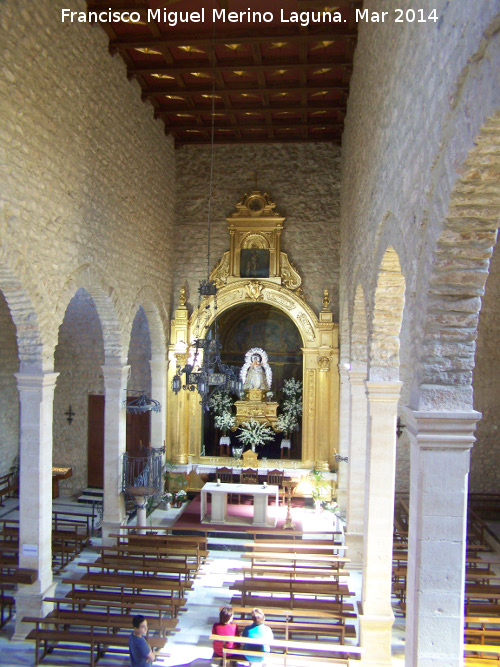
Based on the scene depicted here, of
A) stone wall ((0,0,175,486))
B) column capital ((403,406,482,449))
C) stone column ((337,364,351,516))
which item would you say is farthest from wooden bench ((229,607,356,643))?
stone column ((337,364,351,516))

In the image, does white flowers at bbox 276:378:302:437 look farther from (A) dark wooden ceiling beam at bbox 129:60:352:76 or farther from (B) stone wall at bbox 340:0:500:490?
(A) dark wooden ceiling beam at bbox 129:60:352:76

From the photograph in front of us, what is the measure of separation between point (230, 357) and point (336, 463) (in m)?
4.36

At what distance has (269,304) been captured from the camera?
15297 millimetres

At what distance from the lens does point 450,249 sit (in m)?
4.04

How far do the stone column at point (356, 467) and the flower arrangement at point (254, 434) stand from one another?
14.5 feet

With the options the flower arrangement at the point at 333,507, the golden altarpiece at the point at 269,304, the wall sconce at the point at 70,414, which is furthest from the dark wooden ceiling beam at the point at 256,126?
the flower arrangement at the point at 333,507

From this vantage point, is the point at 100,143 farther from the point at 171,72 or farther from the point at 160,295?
the point at 160,295

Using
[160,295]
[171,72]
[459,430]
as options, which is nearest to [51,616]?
[459,430]

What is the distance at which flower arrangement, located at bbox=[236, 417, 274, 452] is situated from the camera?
15.1 metres

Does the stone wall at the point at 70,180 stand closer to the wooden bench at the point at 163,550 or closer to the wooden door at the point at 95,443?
the wooden door at the point at 95,443

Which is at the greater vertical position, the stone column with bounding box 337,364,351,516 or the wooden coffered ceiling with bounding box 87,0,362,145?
the wooden coffered ceiling with bounding box 87,0,362,145

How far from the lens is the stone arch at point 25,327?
25.3ft

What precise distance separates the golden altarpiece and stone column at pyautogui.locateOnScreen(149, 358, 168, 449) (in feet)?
0.85

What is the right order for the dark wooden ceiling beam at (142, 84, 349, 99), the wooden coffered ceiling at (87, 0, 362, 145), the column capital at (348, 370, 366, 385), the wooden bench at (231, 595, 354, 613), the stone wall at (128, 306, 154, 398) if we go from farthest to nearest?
the stone wall at (128, 306, 154, 398) → the dark wooden ceiling beam at (142, 84, 349, 99) → the column capital at (348, 370, 366, 385) → the wooden coffered ceiling at (87, 0, 362, 145) → the wooden bench at (231, 595, 354, 613)
